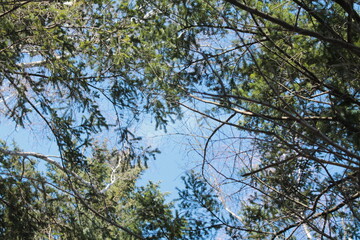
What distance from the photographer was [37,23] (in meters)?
5.28

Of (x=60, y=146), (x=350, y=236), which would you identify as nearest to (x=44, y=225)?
(x=60, y=146)

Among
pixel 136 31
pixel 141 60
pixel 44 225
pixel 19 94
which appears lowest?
pixel 44 225

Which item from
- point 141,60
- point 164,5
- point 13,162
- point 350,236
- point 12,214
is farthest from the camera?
point 13,162

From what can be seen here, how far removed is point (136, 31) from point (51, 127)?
197 centimetres

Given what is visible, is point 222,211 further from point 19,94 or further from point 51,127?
point 19,94

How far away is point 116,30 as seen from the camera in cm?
587

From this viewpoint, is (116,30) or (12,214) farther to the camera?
(12,214)

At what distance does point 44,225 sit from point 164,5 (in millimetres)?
4223

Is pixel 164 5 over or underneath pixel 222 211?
over

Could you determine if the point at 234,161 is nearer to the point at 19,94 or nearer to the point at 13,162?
Answer: the point at 19,94

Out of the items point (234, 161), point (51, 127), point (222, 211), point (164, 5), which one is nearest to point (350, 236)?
point (222, 211)

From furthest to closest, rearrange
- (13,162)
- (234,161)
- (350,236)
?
1. (13,162)
2. (350,236)
3. (234,161)

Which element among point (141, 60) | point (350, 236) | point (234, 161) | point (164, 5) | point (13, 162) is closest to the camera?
point (234, 161)

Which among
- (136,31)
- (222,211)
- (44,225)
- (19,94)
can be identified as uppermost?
(136,31)
